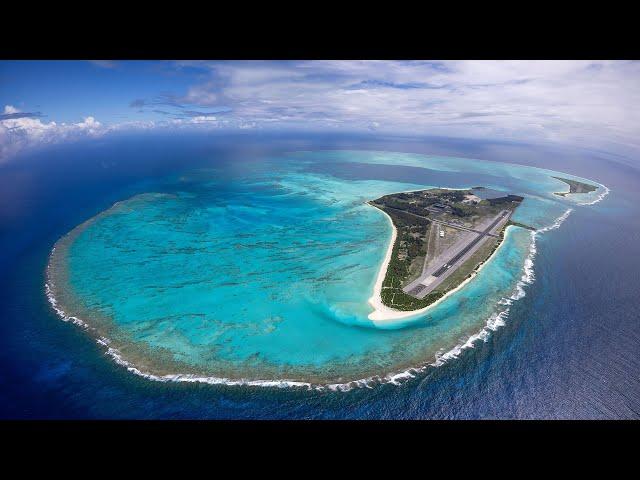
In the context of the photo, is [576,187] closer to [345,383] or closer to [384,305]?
[384,305]

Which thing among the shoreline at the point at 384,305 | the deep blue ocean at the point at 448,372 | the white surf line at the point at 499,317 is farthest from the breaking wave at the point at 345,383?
the shoreline at the point at 384,305

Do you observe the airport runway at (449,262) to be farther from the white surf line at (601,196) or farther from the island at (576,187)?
the island at (576,187)

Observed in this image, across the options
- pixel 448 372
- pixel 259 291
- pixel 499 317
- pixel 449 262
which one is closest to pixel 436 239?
pixel 449 262

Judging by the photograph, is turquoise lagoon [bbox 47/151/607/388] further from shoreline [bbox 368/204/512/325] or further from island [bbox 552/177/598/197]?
island [bbox 552/177/598/197]

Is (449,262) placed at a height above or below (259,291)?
above

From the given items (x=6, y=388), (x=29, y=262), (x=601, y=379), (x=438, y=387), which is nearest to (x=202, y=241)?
(x=29, y=262)

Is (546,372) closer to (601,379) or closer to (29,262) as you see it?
(601,379)
